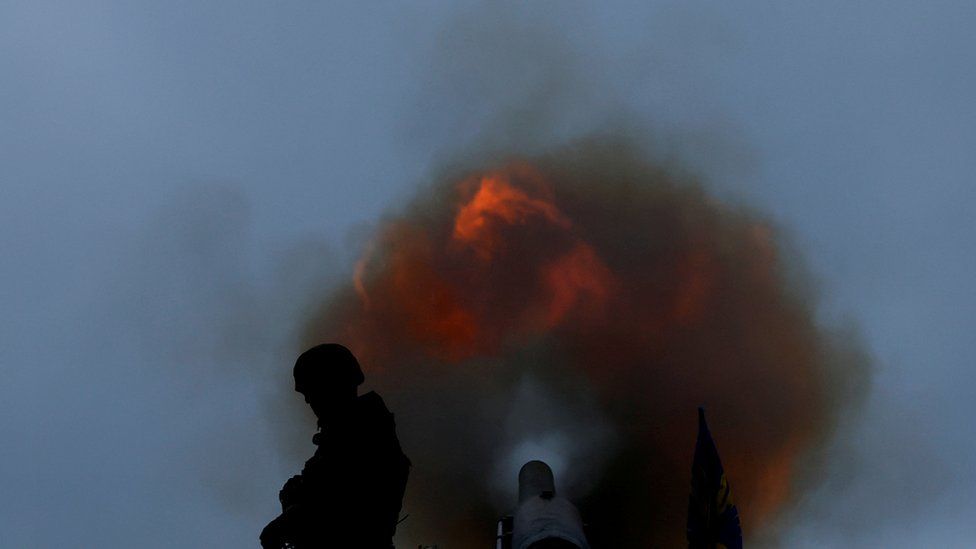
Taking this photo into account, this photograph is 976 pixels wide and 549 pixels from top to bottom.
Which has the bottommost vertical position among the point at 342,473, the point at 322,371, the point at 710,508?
the point at 342,473

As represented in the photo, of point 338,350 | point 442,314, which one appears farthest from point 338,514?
point 442,314

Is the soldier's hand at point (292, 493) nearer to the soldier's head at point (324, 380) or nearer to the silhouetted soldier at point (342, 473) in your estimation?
the silhouetted soldier at point (342, 473)

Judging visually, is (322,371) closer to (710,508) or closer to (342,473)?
(342,473)

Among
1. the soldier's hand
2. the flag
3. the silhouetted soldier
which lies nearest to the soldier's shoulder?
the silhouetted soldier

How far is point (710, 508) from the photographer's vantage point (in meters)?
11.9

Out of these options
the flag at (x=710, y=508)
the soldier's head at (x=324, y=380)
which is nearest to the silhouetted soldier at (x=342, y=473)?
the soldier's head at (x=324, y=380)

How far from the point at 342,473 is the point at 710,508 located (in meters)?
8.94

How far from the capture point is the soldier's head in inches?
185

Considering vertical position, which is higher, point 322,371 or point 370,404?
point 322,371

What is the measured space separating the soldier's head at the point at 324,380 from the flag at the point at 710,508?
8.43 metres

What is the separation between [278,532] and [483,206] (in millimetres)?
25594

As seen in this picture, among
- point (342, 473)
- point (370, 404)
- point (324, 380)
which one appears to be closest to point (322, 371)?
point (324, 380)

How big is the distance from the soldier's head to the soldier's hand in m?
0.42

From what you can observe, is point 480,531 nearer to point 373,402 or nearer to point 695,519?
point 695,519
